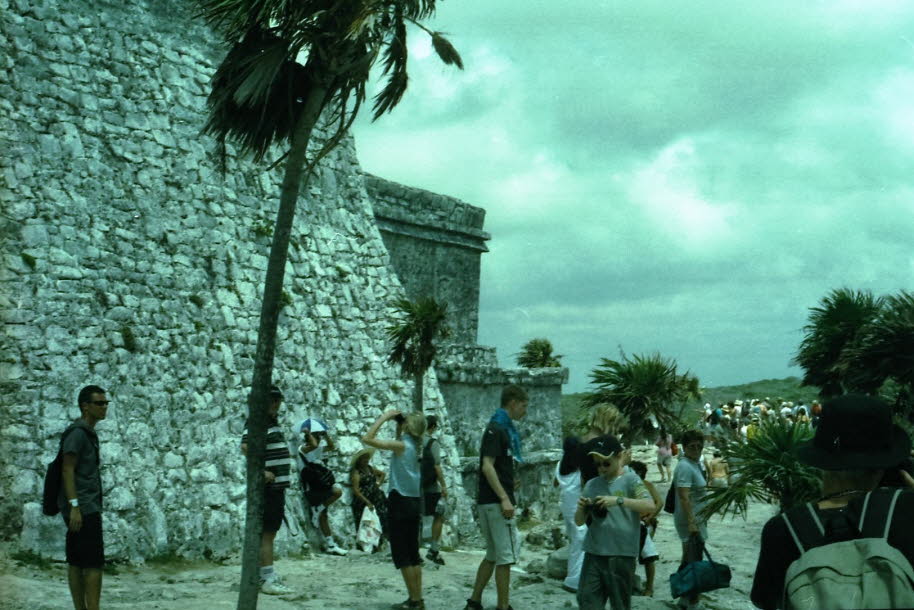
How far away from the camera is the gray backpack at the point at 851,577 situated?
264 cm

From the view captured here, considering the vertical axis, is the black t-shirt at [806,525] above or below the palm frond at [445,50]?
below

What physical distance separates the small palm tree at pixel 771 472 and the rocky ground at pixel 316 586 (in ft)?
4.27

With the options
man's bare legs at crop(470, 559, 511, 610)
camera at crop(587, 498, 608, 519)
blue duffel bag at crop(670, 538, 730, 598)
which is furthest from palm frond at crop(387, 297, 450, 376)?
camera at crop(587, 498, 608, 519)

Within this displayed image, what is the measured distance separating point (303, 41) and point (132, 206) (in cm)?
432

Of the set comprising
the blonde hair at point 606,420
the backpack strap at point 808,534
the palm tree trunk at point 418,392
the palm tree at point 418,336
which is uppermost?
the palm tree at point 418,336

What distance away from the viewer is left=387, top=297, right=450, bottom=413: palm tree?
13562 mm

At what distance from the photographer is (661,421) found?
1805 centimetres

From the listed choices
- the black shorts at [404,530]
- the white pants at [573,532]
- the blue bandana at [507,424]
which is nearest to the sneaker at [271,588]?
the black shorts at [404,530]

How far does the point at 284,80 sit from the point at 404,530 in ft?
11.4

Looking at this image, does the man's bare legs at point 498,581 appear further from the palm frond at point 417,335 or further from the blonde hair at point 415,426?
the palm frond at point 417,335

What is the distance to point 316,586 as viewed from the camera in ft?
31.4

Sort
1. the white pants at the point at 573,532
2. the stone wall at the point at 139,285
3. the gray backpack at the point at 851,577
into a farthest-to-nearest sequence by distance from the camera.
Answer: the stone wall at the point at 139,285
the white pants at the point at 573,532
the gray backpack at the point at 851,577

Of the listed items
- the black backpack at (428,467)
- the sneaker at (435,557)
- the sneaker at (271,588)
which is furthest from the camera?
the sneaker at (435,557)

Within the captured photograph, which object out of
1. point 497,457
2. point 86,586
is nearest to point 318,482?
point 497,457
